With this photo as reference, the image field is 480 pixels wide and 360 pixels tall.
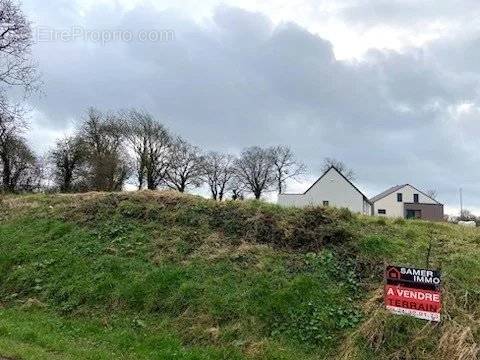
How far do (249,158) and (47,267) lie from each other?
6758 centimetres

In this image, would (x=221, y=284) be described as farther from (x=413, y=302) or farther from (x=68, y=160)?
(x=68, y=160)

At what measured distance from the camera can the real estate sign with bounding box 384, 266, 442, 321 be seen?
656 centimetres

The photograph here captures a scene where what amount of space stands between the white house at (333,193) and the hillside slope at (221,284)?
152 ft

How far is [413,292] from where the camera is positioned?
6762mm

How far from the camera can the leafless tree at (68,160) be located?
5159 cm

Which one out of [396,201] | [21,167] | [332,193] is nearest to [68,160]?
[21,167]

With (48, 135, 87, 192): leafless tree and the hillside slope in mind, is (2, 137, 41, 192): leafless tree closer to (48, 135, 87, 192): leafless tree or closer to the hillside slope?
(48, 135, 87, 192): leafless tree

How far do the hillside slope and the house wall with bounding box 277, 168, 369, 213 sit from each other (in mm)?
46211

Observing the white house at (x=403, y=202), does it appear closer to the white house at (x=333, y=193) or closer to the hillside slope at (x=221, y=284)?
the white house at (x=333, y=193)

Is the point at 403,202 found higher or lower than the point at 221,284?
higher

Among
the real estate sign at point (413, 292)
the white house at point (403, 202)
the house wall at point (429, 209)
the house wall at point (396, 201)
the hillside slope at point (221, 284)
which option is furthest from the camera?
the house wall at point (396, 201)

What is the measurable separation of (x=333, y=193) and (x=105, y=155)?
1081 inches

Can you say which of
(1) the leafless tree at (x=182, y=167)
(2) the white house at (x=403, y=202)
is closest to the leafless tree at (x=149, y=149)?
(1) the leafless tree at (x=182, y=167)

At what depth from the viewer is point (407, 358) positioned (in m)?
6.55
